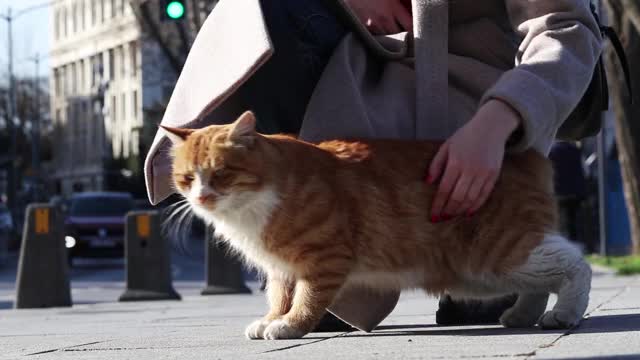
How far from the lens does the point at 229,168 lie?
4668 mm

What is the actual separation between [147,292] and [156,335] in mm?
8093

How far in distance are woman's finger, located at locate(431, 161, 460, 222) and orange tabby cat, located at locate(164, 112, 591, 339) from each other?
0.04m

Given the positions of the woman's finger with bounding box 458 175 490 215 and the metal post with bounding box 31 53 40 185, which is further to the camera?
the metal post with bounding box 31 53 40 185

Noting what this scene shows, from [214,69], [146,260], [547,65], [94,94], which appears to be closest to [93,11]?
[94,94]

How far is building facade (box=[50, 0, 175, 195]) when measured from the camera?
8625 cm

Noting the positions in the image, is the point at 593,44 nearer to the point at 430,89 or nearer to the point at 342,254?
the point at 430,89

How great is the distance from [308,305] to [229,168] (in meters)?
0.53

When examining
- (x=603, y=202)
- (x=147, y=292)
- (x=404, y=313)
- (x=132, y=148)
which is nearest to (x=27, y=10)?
(x=132, y=148)

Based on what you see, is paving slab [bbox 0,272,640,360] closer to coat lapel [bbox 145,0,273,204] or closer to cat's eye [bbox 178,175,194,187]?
cat's eye [bbox 178,175,194,187]

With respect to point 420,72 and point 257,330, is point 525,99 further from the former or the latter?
point 257,330

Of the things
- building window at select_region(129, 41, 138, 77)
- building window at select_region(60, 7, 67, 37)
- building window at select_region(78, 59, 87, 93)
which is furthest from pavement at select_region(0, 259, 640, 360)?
building window at select_region(60, 7, 67, 37)

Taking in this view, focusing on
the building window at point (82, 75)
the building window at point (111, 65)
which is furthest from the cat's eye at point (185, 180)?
the building window at point (82, 75)

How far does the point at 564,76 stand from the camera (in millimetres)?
4875

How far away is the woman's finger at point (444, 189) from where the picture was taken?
4.67 metres
